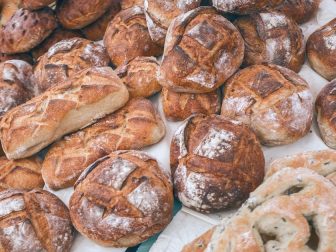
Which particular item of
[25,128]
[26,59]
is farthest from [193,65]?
[26,59]

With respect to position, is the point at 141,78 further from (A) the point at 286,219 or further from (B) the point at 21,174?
(A) the point at 286,219

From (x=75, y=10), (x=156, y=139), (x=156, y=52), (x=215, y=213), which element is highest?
(x=75, y=10)

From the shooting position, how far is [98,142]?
2.18 m

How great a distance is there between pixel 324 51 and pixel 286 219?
116 centimetres

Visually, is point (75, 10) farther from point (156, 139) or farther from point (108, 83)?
point (156, 139)

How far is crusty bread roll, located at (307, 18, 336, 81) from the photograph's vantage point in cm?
226

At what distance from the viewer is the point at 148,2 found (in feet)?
8.00

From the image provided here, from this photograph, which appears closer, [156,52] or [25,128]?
[25,128]

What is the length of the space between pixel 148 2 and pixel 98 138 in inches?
31.0

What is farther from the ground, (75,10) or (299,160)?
(75,10)

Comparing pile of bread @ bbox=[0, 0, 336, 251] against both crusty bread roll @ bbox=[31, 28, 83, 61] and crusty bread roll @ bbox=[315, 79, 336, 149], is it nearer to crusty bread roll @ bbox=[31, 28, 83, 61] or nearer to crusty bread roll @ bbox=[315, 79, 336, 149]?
crusty bread roll @ bbox=[315, 79, 336, 149]

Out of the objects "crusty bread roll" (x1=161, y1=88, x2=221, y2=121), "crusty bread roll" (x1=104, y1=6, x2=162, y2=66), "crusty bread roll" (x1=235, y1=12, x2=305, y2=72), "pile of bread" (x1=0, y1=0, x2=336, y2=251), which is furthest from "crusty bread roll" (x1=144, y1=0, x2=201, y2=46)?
"crusty bread roll" (x1=161, y1=88, x2=221, y2=121)

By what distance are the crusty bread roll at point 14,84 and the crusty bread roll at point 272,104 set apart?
1.19m

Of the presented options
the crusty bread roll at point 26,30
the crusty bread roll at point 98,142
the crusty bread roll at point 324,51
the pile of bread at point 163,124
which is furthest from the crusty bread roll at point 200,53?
the crusty bread roll at point 26,30
